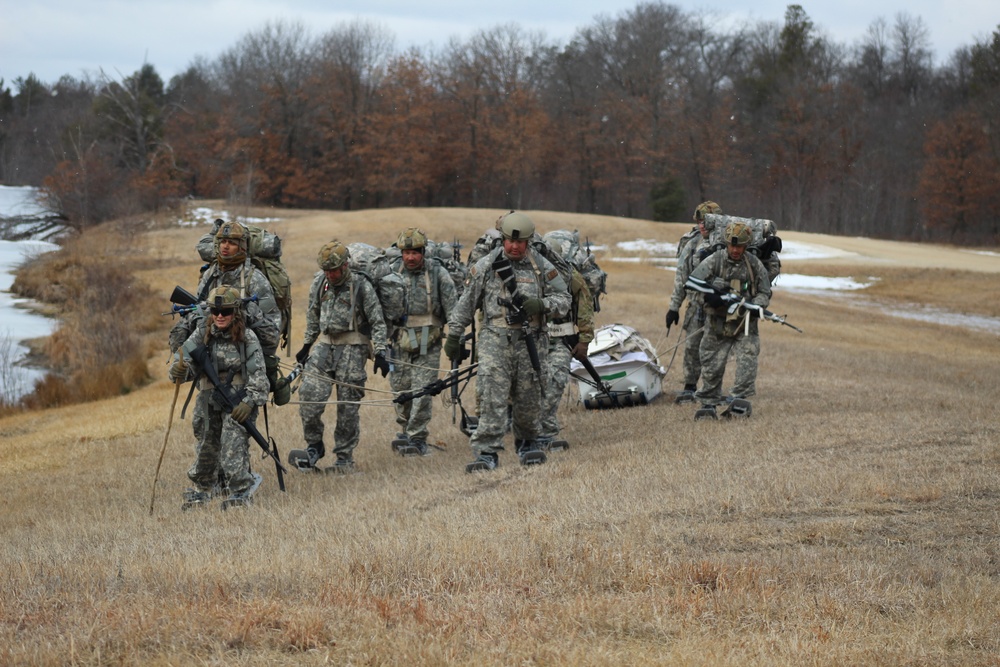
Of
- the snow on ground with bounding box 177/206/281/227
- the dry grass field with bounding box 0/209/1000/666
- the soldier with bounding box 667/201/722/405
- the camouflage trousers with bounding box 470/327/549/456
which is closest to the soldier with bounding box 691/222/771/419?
the dry grass field with bounding box 0/209/1000/666

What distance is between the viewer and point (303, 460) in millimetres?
11523

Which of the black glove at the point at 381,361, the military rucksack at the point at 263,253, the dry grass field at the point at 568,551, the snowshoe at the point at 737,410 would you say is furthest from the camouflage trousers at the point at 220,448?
the snowshoe at the point at 737,410

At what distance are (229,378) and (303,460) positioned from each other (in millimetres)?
2186

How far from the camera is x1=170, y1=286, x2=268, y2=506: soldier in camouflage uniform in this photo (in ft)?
30.8

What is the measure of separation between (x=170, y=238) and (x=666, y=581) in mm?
48199

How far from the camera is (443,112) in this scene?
70188 millimetres

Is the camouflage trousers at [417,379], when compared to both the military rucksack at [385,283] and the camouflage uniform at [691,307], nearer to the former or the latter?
the military rucksack at [385,283]

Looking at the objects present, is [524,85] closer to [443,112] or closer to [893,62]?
[443,112]

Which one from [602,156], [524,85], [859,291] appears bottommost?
[859,291]

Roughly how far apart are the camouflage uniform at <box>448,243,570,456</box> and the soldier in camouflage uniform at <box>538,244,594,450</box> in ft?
1.77

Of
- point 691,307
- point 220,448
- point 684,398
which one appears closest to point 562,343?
point 684,398

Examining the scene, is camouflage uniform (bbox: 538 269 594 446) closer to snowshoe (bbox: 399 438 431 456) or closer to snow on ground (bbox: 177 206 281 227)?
snowshoe (bbox: 399 438 431 456)

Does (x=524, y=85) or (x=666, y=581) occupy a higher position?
(x=524, y=85)

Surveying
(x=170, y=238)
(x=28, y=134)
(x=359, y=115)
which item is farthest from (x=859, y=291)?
(x=28, y=134)
